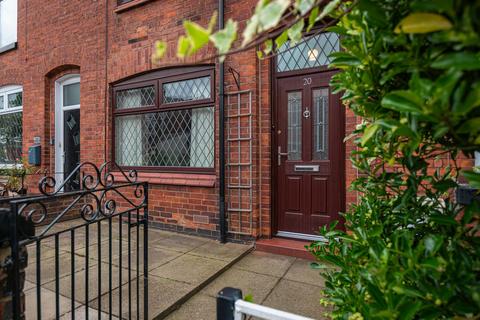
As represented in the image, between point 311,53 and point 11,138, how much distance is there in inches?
286

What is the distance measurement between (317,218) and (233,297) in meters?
2.75

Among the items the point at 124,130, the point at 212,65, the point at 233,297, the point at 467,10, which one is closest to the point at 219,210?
the point at 212,65

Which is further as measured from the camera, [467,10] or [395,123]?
[395,123]

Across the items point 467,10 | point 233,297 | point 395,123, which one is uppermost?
point 467,10

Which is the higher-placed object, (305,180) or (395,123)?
(395,123)

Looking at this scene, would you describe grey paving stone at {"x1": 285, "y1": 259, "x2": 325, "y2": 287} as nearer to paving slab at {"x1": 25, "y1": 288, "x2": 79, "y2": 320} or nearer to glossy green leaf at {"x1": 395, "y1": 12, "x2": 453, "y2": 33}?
paving slab at {"x1": 25, "y1": 288, "x2": 79, "y2": 320}

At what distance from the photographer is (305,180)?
3.67 meters

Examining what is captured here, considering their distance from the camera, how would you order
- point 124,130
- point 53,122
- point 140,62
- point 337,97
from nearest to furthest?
point 337,97
point 140,62
point 124,130
point 53,122

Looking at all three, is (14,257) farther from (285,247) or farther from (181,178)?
(181,178)

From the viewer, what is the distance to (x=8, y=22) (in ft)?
23.2

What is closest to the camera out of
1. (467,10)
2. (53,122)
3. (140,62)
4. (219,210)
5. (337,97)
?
(467,10)

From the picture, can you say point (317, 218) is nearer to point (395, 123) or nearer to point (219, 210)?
point (219, 210)

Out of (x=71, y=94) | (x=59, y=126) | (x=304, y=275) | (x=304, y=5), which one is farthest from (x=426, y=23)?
(x=59, y=126)

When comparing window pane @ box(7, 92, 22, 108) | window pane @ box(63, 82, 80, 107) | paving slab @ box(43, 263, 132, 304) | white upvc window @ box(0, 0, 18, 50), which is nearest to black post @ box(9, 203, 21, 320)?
paving slab @ box(43, 263, 132, 304)
